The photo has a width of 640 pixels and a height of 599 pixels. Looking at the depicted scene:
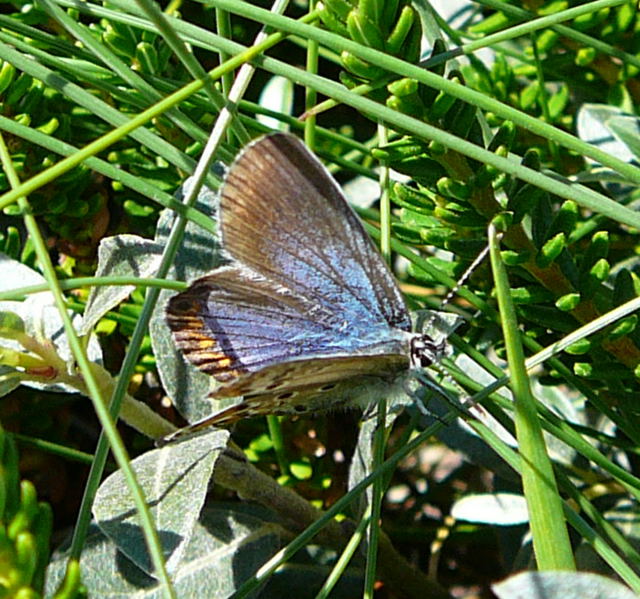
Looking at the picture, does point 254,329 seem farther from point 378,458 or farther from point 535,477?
point 535,477

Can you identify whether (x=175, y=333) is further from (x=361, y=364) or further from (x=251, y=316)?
(x=361, y=364)

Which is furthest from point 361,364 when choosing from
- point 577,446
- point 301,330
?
point 577,446

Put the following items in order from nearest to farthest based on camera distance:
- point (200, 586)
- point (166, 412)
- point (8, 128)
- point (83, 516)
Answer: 1. point (83, 516)
2. point (8, 128)
3. point (200, 586)
4. point (166, 412)

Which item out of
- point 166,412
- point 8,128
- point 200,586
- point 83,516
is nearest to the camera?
point 83,516

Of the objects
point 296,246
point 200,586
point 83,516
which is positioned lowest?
point 200,586

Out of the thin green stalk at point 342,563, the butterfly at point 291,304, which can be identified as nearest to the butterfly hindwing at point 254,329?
the butterfly at point 291,304

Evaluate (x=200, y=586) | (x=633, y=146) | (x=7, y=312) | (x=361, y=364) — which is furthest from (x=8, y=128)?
(x=633, y=146)

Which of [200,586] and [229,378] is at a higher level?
[229,378]

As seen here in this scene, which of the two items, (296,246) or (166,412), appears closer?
(296,246)
